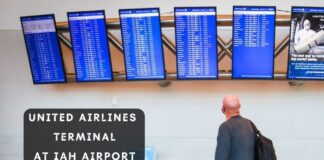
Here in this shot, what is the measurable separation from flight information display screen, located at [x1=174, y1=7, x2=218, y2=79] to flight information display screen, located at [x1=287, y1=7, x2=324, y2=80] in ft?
2.38

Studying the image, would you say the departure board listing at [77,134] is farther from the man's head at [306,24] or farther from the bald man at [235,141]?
the man's head at [306,24]

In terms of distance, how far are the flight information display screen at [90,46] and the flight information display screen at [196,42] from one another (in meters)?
0.71

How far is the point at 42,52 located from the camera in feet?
13.9

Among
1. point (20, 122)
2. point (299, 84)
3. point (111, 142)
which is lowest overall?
point (20, 122)

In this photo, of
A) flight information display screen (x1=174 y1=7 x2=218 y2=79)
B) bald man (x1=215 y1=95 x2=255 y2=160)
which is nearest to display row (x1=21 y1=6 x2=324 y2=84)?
flight information display screen (x1=174 y1=7 x2=218 y2=79)

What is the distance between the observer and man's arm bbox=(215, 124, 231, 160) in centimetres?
302

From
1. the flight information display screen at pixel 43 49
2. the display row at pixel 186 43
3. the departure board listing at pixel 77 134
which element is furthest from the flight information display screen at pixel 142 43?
the departure board listing at pixel 77 134

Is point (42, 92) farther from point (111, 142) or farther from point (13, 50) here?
point (111, 142)

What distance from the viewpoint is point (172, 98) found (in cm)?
447

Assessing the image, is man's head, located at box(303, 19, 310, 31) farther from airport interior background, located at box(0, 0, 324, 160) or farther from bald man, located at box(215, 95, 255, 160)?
bald man, located at box(215, 95, 255, 160)

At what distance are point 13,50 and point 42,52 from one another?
1.91ft

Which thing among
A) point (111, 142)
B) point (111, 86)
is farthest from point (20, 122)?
point (111, 142)

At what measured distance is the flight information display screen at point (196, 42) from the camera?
3914 millimetres

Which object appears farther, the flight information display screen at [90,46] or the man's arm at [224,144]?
the flight information display screen at [90,46]
